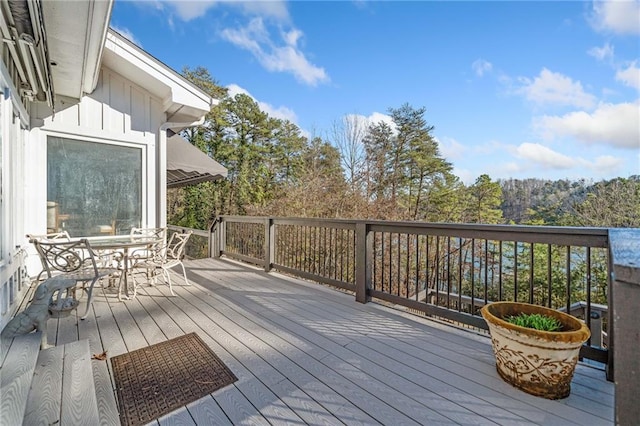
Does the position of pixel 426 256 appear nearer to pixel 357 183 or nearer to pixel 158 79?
pixel 158 79

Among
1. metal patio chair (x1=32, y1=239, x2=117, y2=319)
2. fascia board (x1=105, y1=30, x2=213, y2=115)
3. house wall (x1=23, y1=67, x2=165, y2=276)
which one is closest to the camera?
metal patio chair (x1=32, y1=239, x2=117, y2=319)

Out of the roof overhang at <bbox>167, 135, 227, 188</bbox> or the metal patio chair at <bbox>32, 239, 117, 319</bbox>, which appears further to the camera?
the roof overhang at <bbox>167, 135, 227, 188</bbox>

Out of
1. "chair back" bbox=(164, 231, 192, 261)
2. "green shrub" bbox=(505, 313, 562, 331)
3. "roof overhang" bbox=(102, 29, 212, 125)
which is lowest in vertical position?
"green shrub" bbox=(505, 313, 562, 331)

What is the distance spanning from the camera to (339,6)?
27.0ft

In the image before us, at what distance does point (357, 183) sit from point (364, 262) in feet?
27.1

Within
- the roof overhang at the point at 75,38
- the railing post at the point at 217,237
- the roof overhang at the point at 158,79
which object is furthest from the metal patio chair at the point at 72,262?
the railing post at the point at 217,237

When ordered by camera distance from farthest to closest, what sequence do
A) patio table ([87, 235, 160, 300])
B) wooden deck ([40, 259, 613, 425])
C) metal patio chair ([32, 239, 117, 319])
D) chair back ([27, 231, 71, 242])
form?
chair back ([27, 231, 71, 242])
patio table ([87, 235, 160, 300])
metal patio chair ([32, 239, 117, 319])
wooden deck ([40, 259, 613, 425])

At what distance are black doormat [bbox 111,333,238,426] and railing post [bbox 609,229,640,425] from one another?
196 centimetres

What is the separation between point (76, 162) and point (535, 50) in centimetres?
1409

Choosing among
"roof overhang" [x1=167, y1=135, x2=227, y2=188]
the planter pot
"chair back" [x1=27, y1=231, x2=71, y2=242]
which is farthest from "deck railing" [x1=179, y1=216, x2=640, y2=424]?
"chair back" [x1=27, y1=231, x2=71, y2=242]

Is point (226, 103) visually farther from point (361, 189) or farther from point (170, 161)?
point (170, 161)

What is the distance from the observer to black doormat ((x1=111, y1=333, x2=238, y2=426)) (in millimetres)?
1649

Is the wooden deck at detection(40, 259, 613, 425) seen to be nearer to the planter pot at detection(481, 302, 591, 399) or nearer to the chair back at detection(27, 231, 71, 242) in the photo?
the planter pot at detection(481, 302, 591, 399)

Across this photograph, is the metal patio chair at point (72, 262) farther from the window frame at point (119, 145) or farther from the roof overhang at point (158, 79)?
the roof overhang at point (158, 79)
